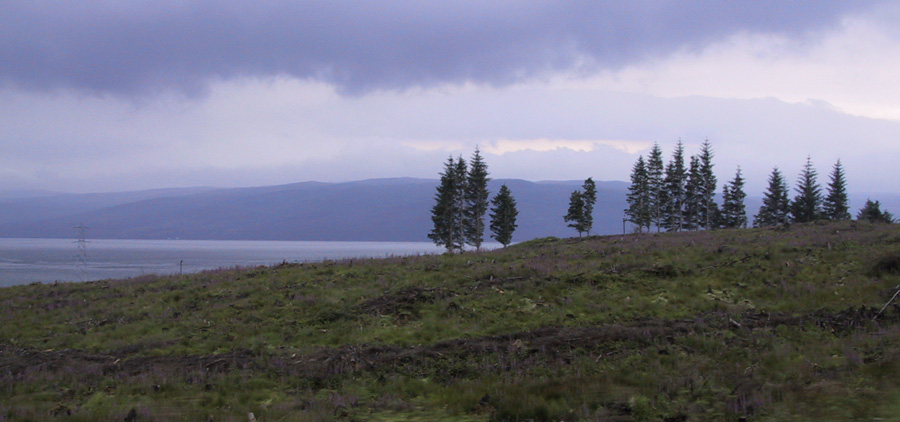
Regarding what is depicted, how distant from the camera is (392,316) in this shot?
16688mm

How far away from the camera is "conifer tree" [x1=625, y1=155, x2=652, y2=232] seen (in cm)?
9131

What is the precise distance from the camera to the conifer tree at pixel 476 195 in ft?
248

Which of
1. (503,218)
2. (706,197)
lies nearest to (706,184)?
(706,197)

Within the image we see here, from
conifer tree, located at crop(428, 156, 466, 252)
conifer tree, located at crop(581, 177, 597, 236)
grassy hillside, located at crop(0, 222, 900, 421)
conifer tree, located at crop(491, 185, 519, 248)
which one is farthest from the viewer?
conifer tree, located at crop(581, 177, 597, 236)

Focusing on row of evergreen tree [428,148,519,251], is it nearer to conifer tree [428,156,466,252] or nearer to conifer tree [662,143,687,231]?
conifer tree [428,156,466,252]

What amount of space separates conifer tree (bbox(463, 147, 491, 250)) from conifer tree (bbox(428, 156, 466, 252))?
117cm

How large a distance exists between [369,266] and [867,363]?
2079 cm

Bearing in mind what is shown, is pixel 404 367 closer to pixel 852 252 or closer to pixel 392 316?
pixel 392 316

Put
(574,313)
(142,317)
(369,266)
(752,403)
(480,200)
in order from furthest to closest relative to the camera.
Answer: (480,200) < (369,266) < (142,317) < (574,313) < (752,403)

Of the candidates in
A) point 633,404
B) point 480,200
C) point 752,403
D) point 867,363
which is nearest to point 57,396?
point 633,404

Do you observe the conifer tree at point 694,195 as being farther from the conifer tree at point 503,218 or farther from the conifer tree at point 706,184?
the conifer tree at point 503,218

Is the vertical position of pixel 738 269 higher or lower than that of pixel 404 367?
higher

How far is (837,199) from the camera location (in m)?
84.3

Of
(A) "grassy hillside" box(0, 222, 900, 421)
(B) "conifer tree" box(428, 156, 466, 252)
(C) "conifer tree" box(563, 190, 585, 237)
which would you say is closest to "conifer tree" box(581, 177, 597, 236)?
(C) "conifer tree" box(563, 190, 585, 237)
